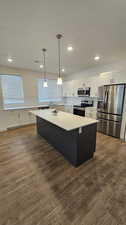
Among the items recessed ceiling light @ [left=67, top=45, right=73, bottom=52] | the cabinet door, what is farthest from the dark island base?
the cabinet door

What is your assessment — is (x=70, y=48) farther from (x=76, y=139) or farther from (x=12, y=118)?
(x=12, y=118)

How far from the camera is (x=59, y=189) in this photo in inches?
64.4

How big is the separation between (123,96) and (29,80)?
4.21 m

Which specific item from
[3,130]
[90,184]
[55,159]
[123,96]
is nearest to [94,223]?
[90,184]

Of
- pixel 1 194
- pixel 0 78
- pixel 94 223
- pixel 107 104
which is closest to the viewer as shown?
pixel 94 223

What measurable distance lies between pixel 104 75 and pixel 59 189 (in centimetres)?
386

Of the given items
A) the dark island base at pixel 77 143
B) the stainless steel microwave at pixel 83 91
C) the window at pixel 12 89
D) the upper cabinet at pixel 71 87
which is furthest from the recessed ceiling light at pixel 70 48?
the window at pixel 12 89

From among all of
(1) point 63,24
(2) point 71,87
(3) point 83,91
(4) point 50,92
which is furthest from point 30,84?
(1) point 63,24

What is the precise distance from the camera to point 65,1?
4.38 ft

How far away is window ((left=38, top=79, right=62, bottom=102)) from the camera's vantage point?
561cm

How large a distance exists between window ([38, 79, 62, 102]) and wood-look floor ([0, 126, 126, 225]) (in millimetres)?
3647

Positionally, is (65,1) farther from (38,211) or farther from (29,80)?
(29,80)

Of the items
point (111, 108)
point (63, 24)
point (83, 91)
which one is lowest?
point (111, 108)

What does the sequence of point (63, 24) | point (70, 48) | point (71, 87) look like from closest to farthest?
point (63, 24)
point (70, 48)
point (71, 87)
